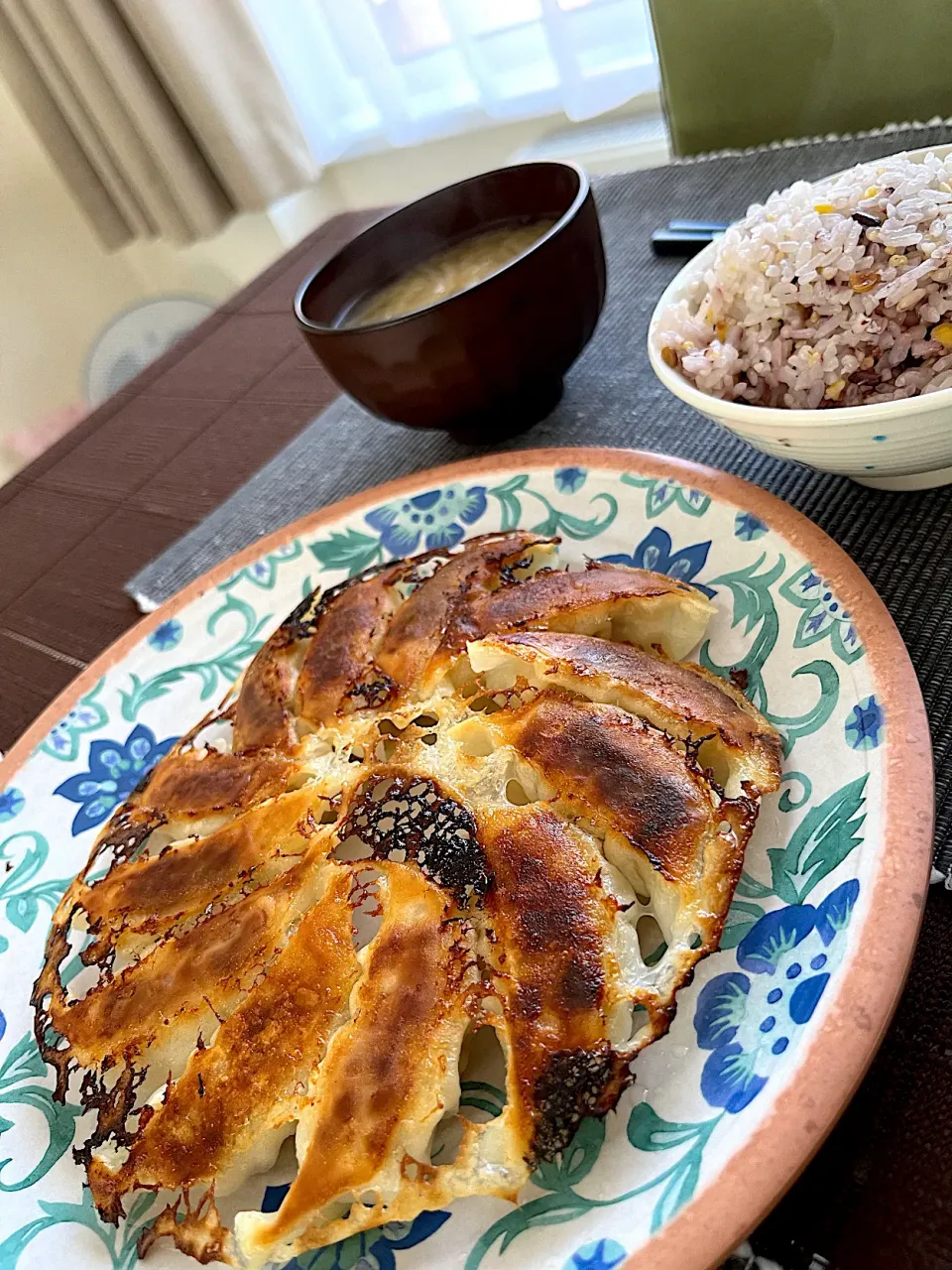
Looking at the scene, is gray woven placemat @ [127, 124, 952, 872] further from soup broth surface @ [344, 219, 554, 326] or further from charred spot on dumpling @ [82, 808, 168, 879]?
charred spot on dumpling @ [82, 808, 168, 879]

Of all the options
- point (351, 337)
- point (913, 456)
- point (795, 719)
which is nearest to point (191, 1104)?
point (795, 719)

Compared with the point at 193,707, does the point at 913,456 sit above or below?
above

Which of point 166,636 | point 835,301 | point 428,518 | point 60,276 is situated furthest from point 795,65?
point 60,276

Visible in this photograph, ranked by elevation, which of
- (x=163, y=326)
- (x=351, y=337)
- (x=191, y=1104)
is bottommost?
(x=163, y=326)

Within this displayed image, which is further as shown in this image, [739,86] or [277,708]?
[739,86]

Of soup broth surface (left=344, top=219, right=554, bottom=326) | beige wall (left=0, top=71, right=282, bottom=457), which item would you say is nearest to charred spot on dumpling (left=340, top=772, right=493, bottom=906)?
soup broth surface (left=344, top=219, right=554, bottom=326)

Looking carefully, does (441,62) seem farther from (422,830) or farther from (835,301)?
(422,830)

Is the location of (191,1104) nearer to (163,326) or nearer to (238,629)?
(238,629)
